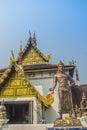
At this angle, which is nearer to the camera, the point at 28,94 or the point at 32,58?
the point at 28,94

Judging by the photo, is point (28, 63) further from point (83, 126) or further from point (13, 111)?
point (83, 126)

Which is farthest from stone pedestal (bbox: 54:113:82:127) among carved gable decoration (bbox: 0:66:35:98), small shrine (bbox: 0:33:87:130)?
carved gable decoration (bbox: 0:66:35:98)

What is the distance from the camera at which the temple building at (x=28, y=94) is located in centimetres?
1302

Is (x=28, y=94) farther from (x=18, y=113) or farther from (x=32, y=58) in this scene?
(x=32, y=58)

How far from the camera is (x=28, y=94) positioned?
13.2 m

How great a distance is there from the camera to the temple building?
13016mm

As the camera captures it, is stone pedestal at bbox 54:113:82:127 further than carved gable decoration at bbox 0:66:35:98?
No

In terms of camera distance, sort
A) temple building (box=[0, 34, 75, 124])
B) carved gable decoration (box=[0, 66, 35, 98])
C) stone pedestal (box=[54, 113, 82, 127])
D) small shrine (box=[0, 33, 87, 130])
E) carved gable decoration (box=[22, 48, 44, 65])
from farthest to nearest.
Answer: carved gable decoration (box=[22, 48, 44, 65]) < carved gable decoration (box=[0, 66, 35, 98]) < temple building (box=[0, 34, 75, 124]) < small shrine (box=[0, 33, 87, 130]) < stone pedestal (box=[54, 113, 82, 127])

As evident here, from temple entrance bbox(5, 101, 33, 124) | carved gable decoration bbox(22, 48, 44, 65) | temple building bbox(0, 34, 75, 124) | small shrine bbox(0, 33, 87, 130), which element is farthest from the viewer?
carved gable decoration bbox(22, 48, 44, 65)

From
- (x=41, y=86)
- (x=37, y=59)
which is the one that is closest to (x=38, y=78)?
(x=41, y=86)

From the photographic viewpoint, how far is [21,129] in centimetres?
869

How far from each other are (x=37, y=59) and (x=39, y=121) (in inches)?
248

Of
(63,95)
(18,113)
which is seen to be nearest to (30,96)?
(18,113)

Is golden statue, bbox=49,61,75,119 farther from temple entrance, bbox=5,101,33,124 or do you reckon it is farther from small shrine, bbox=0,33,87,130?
temple entrance, bbox=5,101,33,124
